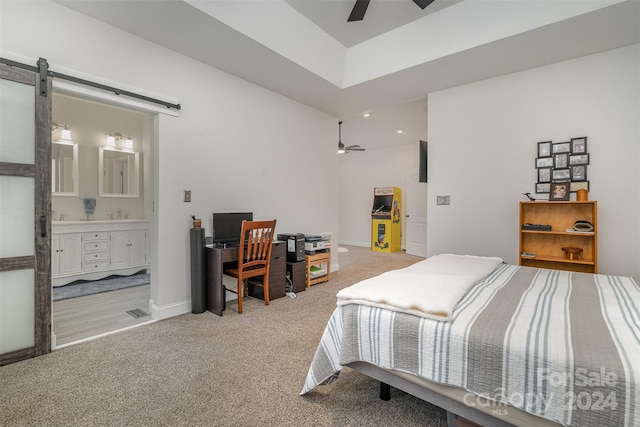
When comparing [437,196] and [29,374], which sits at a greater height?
[437,196]

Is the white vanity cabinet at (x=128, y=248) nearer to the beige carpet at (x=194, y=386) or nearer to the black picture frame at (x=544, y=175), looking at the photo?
the beige carpet at (x=194, y=386)

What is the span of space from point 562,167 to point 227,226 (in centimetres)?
382

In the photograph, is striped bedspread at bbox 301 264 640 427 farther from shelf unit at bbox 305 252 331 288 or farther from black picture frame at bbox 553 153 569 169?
shelf unit at bbox 305 252 331 288

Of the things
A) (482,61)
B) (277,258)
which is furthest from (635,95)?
(277,258)

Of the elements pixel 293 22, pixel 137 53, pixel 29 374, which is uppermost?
pixel 293 22

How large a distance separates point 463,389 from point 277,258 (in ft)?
8.81

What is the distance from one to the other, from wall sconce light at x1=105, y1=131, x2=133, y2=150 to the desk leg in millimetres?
3237

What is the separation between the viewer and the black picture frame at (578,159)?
3.14 metres

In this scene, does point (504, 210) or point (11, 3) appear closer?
point (11, 3)

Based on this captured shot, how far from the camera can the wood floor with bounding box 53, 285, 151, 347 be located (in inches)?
105

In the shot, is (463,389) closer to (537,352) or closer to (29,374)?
(537,352)

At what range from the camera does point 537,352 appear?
107cm

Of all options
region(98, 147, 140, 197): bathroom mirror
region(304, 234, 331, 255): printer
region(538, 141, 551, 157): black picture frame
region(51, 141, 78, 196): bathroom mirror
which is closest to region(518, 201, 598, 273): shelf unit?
region(538, 141, 551, 157): black picture frame

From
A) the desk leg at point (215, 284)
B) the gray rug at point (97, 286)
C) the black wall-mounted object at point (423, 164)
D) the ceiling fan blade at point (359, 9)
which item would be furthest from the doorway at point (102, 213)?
the black wall-mounted object at point (423, 164)
